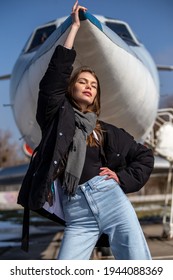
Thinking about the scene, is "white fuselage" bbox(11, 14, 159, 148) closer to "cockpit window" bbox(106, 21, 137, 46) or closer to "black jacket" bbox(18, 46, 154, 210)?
"black jacket" bbox(18, 46, 154, 210)

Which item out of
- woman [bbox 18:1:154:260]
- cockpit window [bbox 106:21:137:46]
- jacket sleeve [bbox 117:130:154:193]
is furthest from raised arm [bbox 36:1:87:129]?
cockpit window [bbox 106:21:137:46]

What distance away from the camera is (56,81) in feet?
6.22

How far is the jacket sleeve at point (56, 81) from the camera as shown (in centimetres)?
190

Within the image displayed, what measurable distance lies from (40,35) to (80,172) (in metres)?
4.06

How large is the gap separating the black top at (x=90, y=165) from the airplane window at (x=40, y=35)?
357 centimetres

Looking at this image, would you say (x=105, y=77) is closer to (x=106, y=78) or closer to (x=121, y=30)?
(x=106, y=78)

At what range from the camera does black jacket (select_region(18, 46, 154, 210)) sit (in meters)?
1.85

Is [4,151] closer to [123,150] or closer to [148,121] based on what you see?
[148,121]

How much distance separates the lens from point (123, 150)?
2.02m

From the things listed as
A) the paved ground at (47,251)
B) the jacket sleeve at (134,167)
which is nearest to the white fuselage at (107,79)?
the jacket sleeve at (134,167)

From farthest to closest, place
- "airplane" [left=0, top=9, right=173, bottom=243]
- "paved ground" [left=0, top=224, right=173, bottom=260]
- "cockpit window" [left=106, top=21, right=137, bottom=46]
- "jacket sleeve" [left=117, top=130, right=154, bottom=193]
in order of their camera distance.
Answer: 1. "cockpit window" [left=106, top=21, right=137, bottom=46]
2. "paved ground" [left=0, top=224, right=173, bottom=260]
3. "airplane" [left=0, top=9, right=173, bottom=243]
4. "jacket sleeve" [left=117, top=130, right=154, bottom=193]
